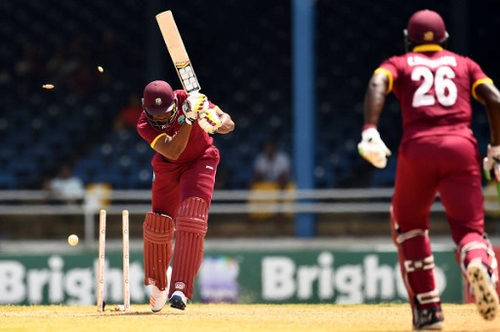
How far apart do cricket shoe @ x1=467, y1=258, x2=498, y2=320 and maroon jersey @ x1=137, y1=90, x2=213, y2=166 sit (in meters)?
3.07

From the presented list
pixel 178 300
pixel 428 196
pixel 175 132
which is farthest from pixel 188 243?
pixel 428 196

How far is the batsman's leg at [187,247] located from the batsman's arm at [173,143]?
427 millimetres

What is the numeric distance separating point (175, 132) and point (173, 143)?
40cm

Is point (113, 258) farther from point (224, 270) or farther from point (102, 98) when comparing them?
point (102, 98)

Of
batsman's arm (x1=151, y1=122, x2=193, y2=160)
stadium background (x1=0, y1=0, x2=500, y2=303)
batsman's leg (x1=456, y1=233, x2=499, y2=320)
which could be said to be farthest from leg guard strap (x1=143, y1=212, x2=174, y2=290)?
stadium background (x1=0, y1=0, x2=500, y2=303)

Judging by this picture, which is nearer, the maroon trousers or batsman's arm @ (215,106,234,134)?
the maroon trousers

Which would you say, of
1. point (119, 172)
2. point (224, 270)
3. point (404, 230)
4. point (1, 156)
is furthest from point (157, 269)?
point (1, 156)

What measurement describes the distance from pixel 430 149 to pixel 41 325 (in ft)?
10.1

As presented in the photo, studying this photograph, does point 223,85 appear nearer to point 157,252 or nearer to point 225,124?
point 157,252

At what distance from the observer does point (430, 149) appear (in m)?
7.37

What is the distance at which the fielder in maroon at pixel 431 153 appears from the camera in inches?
290

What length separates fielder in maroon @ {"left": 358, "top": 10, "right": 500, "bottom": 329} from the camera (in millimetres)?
7359

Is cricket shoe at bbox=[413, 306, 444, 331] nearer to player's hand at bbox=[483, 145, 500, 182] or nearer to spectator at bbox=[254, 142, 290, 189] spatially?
player's hand at bbox=[483, 145, 500, 182]

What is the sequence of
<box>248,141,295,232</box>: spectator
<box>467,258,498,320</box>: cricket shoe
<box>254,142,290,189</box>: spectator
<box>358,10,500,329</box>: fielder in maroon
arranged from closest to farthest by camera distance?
1. <box>467,258,498,320</box>: cricket shoe
2. <box>358,10,500,329</box>: fielder in maroon
3. <box>248,141,295,232</box>: spectator
4. <box>254,142,290,189</box>: spectator
